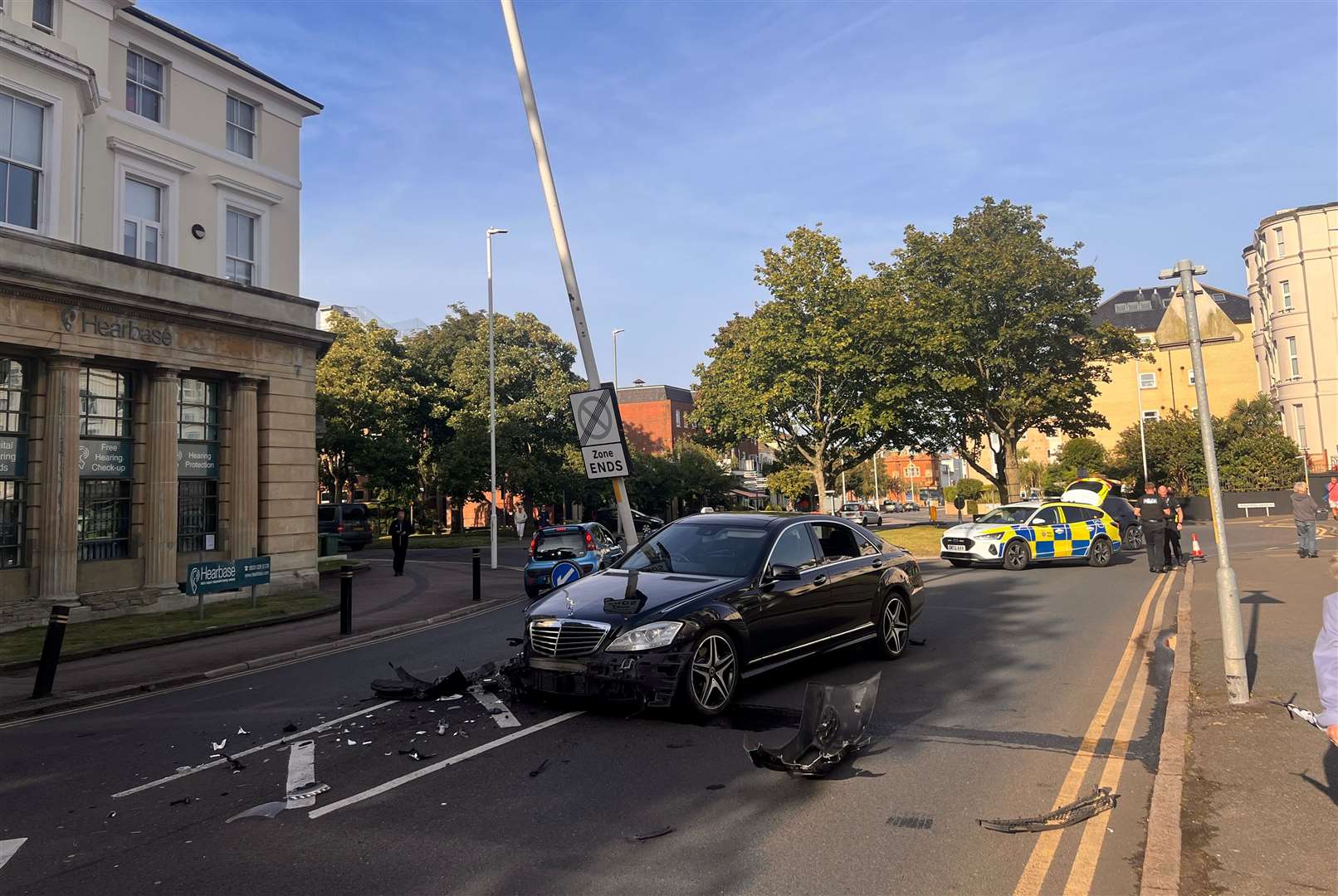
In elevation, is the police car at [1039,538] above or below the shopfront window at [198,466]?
below

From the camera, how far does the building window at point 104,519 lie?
1708 cm

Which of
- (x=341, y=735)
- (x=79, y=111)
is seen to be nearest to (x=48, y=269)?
(x=79, y=111)

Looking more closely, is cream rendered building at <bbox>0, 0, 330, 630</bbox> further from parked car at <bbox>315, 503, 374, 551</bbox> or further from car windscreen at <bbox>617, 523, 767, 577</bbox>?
parked car at <bbox>315, 503, 374, 551</bbox>

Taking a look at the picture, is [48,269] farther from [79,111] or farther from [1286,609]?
[1286,609]

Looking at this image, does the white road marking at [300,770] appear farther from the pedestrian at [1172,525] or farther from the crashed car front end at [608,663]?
the pedestrian at [1172,525]

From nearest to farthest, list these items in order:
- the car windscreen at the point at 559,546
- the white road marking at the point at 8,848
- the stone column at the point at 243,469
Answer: the white road marking at the point at 8,848 < the car windscreen at the point at 559,546 < the stone column at the point at 243,469

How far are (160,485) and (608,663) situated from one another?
49.0ft

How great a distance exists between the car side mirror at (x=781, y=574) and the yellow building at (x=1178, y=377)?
2724 inches

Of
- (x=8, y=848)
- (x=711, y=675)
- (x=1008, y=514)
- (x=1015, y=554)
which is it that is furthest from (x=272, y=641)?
(x=1008, y=514)

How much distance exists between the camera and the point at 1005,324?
36.5 m

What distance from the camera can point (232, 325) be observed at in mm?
19250

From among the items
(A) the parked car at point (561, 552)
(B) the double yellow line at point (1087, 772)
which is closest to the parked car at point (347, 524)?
(A) the parked car at point (561, 552)

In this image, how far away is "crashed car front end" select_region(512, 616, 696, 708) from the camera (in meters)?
6.53

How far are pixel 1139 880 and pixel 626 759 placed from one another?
3069 mm
